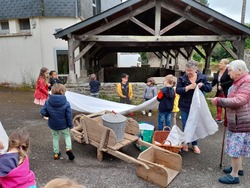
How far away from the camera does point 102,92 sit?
7.44 m

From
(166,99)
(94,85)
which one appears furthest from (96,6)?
(166,99)

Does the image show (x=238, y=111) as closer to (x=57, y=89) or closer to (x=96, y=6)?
(x=57, y=89)

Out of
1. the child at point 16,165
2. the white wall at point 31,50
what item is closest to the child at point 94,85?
the child at point 16,165

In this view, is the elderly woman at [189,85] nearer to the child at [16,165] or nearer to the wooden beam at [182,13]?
the child at [16,165]

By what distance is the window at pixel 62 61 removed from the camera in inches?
419

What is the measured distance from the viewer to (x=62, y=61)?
10.7m

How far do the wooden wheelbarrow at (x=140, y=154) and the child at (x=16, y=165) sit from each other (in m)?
1.40

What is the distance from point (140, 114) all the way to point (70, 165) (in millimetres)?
3278

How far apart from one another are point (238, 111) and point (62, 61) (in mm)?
9470

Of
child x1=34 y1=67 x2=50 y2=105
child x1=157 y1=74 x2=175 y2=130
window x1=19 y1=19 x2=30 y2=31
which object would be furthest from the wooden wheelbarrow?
window x1=19 y1=19 x2=30 y2=31

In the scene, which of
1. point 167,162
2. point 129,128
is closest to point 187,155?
point 167,162

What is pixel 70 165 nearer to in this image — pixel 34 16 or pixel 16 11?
pixel 34 16

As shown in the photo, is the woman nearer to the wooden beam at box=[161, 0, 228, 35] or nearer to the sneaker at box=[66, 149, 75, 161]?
the wooden beam at box=[161, 0, 228, 35]

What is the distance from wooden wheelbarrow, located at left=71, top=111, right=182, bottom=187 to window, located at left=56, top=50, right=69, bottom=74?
7273mm
